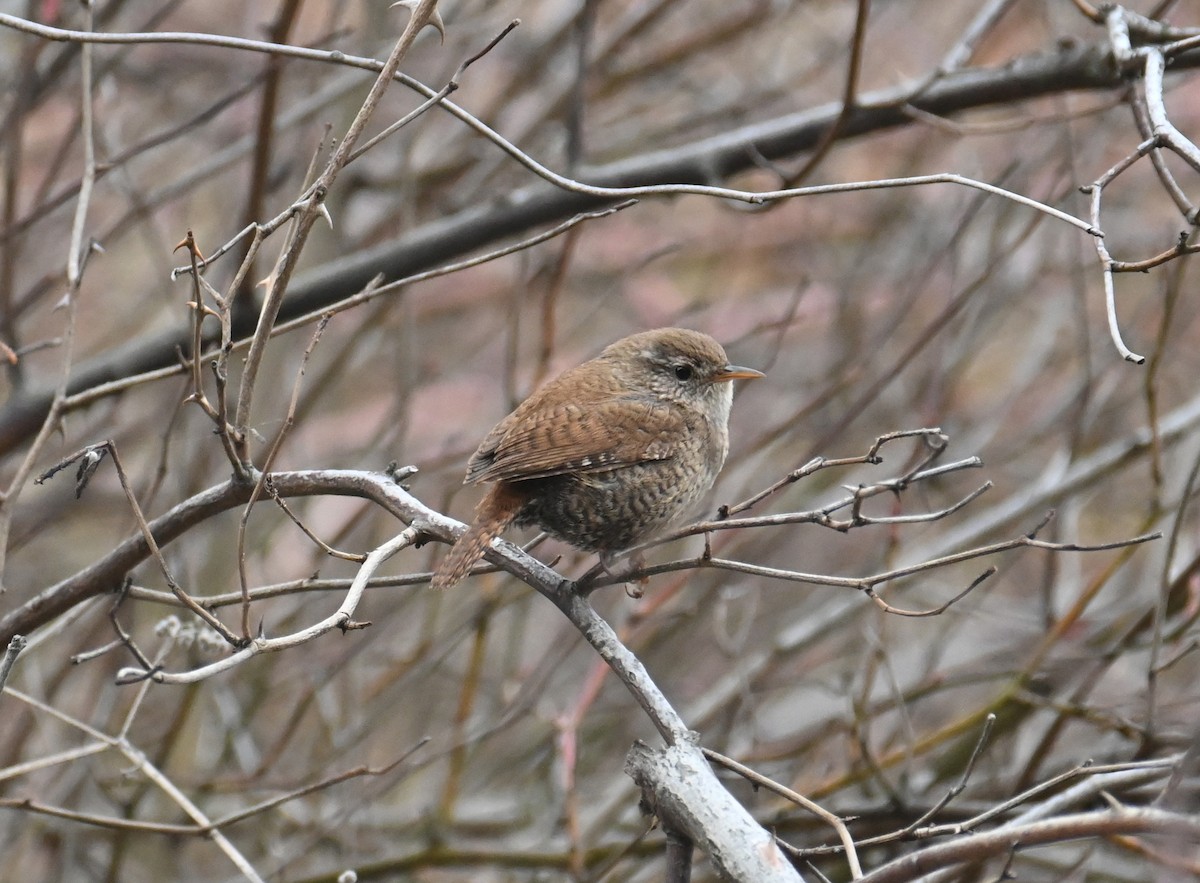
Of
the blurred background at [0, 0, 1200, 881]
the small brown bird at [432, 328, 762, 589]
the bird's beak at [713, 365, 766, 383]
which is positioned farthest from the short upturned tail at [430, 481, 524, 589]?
the bird's beak at [713, 365, 766, 383]

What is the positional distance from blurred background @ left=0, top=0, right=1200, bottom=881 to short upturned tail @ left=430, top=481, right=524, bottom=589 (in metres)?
0.23

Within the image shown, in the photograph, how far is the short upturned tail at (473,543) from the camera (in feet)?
7.86

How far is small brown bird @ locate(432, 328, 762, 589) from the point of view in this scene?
301 centimetres

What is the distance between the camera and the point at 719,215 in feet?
25.6

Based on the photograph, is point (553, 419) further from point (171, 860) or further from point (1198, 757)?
point (171, 860)

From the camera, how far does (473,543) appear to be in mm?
2410

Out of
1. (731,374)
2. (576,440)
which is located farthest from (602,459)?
(731,374)

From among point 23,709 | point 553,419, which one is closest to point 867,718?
point 553,419

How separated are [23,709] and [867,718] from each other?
9.15 ft

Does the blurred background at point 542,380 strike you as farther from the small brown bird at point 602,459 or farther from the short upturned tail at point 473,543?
the small brown bird at point 602,459

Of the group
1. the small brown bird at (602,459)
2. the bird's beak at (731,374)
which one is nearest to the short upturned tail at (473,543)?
the small brown bird at (602,459)

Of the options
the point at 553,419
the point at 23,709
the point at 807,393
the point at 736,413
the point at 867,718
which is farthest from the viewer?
the point at 736,413

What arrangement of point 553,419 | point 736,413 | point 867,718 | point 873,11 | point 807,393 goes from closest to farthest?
point 553,419 → point 867,718 → point 807,393 → point 873,11 → point 736,413

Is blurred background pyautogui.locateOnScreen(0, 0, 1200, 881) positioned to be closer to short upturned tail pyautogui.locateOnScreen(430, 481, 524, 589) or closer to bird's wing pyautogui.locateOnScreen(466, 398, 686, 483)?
short upturned tail pyautogui.locateOnScreen(430, 481, 524, 589)
